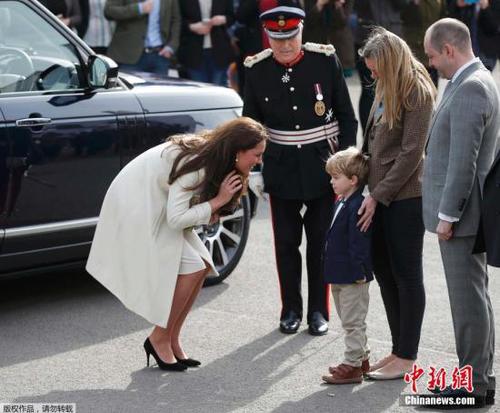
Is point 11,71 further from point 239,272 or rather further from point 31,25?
point 239,272

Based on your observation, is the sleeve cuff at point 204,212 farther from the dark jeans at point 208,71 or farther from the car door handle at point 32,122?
the dark jeans at point 208,71

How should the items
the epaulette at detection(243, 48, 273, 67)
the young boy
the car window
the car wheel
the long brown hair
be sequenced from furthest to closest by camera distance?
the car wheel, the car window, the epaulette at detection(243, 48, 273, 67), the long brown hair, the young boy

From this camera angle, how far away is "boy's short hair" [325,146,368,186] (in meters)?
5.48

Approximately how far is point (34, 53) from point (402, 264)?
274cm

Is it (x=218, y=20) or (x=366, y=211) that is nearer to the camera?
(x=366, y=211)

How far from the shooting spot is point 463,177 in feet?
16.0

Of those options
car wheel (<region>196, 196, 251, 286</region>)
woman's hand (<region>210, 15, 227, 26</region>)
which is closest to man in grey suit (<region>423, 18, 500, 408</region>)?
car wheel (<region>196, 196, 251, 286</region>)

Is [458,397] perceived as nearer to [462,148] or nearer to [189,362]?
[462,148]

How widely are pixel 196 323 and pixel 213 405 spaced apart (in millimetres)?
1383

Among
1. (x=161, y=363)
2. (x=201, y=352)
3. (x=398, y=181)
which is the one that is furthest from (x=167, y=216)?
(x=398, y=181)

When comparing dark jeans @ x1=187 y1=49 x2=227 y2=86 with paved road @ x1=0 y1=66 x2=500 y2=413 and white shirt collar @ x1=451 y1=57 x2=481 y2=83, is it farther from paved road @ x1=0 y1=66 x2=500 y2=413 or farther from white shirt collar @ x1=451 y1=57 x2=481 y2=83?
white shirt collar @ x1=451 y1=57 x2=481 y2=83

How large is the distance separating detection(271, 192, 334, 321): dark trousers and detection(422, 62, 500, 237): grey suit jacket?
1420 mm

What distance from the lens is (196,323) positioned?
6578 mm

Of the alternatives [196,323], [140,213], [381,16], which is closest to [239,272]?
[196,323]
